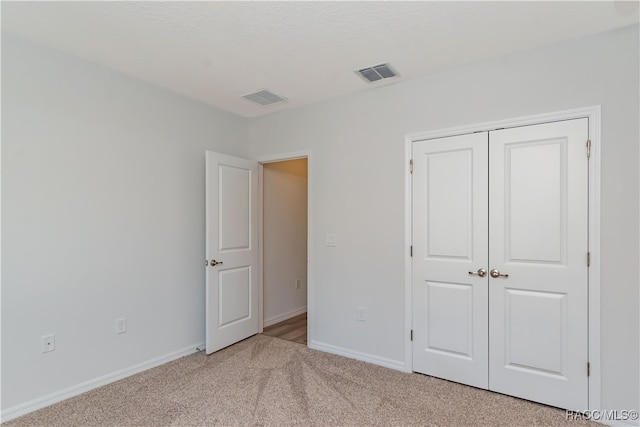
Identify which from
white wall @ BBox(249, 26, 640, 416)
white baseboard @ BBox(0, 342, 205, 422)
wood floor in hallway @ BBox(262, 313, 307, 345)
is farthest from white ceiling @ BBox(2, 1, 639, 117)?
wood floor in hallway @ BBox(262, 313, 307, 345)

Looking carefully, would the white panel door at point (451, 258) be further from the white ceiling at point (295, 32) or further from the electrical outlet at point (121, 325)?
the electrical outlet at point (121, 325)

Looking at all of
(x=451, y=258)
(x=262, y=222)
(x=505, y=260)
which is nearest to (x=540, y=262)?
(x=505, y=260)

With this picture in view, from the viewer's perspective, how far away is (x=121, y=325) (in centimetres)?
289

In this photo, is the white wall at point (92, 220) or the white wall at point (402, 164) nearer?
the white wall at point (402, 164)

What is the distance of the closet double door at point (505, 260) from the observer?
7.73ft

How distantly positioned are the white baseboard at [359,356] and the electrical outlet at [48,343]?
217 cm

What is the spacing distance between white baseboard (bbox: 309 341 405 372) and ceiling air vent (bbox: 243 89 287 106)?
8.32 feet

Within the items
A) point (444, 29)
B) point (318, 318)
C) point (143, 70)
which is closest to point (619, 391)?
point (318, 318)

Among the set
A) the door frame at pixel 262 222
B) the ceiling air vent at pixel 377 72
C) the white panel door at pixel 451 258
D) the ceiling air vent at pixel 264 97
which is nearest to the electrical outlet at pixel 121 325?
the door frame at pixel 262 222

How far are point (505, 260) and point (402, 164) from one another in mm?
1133

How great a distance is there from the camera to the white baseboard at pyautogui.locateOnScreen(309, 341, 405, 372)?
3.04 metres

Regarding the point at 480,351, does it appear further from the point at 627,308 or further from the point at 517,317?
the point at 627,308

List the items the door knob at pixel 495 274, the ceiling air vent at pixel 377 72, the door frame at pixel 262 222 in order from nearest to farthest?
the door knob at pixel 495 274
the ceiling air vent at pixel 377 72
the door frame at pixel 262 222

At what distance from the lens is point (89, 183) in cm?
271
